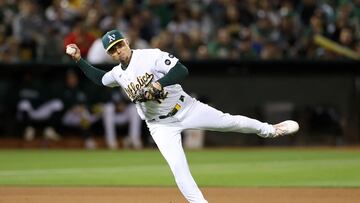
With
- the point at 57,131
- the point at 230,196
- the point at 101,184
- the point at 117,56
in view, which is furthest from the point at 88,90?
the point at 117,56

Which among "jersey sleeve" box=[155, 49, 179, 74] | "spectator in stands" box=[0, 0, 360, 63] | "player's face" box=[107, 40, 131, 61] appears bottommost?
"spectator in stands" box=[0, 0, 360, 63]

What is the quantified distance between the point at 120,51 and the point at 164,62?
0.40 meters

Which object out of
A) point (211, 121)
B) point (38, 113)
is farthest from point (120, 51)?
point (38, 113)

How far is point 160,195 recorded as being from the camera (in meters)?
9.15

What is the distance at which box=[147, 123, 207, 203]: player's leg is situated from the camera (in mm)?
7023

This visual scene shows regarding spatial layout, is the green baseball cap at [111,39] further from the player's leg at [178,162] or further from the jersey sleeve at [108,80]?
the player's leg at [178,162]

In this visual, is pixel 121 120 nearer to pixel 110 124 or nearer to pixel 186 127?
pixel 110 124

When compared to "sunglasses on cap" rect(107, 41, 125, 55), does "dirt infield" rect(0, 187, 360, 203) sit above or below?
below

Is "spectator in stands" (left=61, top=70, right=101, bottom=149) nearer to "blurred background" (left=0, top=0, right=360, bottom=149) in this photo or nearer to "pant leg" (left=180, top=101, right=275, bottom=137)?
"blurred background" (left=0, top=0, right=360, bottom=149)

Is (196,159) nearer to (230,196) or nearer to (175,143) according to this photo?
(230,196)

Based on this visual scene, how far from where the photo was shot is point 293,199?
856cm

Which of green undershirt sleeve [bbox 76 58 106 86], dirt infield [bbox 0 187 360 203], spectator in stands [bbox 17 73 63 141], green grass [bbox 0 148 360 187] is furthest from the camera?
spectator in stands [bbox 17 73 63 141]

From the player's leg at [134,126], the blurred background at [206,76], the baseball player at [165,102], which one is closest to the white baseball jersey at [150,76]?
the baseball player at [165,102]

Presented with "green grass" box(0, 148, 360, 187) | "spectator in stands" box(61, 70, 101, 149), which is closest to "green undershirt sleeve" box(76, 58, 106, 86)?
"green grass" box(0, 148, 360, 187)
